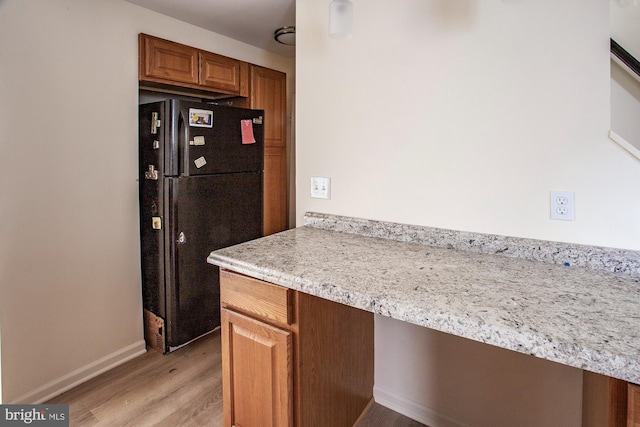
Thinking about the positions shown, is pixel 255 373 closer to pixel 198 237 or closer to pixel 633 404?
pixel 633 404

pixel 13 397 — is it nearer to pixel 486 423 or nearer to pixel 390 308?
pixel 390 308

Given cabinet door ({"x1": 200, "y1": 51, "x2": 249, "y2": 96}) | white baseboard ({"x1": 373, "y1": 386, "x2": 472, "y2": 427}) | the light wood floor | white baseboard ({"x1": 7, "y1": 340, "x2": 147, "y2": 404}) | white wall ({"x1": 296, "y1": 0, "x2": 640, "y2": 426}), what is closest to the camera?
white wall ({"x1": 296, "y1": 0, "x2": 640, "y2": 426})

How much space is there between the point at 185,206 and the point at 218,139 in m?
0.51

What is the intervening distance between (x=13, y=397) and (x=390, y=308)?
2006 mm

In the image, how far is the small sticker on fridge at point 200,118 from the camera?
221cm

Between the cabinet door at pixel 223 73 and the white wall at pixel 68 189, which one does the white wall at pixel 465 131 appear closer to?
the cabinet door at pixel 223 73

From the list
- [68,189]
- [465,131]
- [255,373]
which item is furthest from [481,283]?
[68,189]

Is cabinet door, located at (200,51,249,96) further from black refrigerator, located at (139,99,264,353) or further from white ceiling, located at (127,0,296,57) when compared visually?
black refrigerator, located at (139,99,264,353)

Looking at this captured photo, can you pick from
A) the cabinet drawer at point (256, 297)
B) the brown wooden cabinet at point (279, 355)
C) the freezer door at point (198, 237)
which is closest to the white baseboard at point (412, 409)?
the brown wooden cabinet at point (279, 355)

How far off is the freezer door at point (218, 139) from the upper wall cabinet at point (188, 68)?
0.28 meters

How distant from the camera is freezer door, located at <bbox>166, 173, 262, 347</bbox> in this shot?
7.34 feet

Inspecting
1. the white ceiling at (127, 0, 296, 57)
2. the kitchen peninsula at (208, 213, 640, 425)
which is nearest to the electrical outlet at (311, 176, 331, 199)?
the kitchen peninsula at (208, 213, 640, 425)

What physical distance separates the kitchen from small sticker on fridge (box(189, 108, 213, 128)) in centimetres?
38

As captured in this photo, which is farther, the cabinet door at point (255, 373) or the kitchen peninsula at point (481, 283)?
the cabinet door at point (255, 373)
